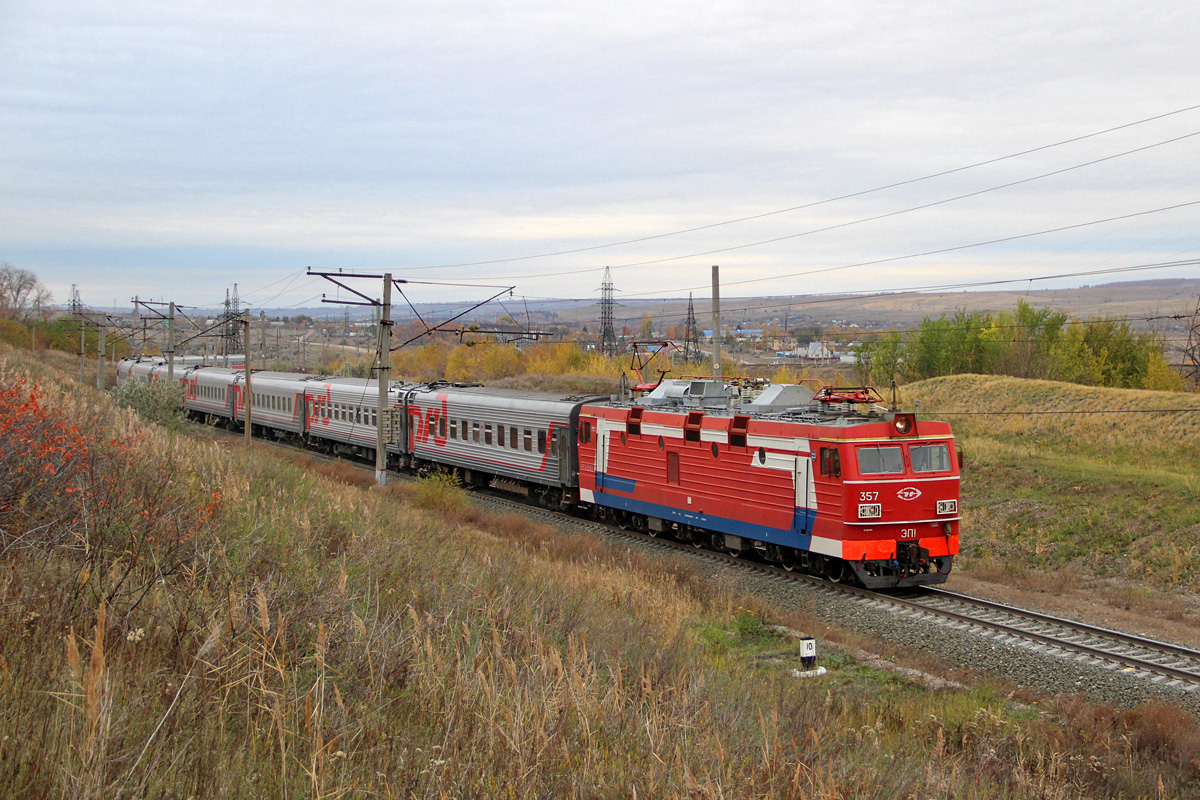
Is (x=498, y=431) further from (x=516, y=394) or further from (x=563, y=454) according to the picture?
(x=563, y=454)

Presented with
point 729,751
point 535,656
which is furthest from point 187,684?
point 729,751

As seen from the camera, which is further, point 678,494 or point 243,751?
point 678,494

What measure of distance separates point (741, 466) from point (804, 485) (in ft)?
6.11

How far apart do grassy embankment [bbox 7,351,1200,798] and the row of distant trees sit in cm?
5521

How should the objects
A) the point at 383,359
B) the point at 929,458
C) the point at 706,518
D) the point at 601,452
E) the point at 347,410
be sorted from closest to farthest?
the point at 929,458 → the point at 706,518 → the point at 601,452 → the point at 383,359 → the point at 347,410

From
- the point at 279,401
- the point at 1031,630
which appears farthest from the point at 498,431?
the point at 279,401

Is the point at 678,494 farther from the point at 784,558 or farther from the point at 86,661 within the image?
the point at 86,661

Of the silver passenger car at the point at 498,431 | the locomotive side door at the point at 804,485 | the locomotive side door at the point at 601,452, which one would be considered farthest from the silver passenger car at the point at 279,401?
the locomotive side door at the point at 804,485

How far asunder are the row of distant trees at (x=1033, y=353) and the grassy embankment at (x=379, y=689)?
181 ft

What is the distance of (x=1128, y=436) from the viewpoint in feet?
115

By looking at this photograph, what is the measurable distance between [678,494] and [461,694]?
15.3 m

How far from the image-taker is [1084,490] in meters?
27.7

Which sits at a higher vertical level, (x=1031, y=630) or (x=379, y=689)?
(x=379, y=689)

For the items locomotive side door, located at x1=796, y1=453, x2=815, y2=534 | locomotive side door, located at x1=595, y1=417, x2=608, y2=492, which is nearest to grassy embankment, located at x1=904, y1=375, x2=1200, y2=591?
locomotive side door, located at x1=796, y1=453, x2=815, y2=534
